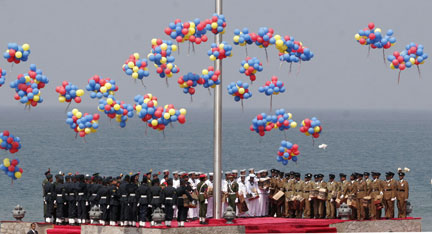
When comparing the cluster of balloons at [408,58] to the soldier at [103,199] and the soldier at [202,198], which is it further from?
the soldier at [103,199]

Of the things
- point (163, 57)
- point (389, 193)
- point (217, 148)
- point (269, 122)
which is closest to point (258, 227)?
point (217, 148)

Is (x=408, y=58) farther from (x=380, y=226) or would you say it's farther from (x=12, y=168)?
(x=12, y=168)

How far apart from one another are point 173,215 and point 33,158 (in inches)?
3928

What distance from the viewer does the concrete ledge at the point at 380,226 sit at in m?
47.2

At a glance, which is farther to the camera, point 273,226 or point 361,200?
point 361,200

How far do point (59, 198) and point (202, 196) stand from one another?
5770 millimetres

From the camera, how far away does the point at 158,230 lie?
42969 millimetres

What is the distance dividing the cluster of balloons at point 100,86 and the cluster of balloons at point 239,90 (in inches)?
179

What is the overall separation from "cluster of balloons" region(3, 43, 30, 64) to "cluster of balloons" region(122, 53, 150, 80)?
3.98m

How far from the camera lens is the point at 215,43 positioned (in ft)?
150

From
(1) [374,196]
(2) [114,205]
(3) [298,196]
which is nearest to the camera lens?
(2) [114,205]

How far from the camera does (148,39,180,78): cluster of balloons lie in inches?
1778

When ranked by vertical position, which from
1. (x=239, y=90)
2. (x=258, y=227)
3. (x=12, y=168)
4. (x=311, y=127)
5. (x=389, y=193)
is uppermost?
(x=239, y=90)

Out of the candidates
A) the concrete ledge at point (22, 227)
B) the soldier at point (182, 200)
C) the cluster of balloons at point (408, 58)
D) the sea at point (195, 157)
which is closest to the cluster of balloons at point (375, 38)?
the cluster of balloons at point (408, 58)
